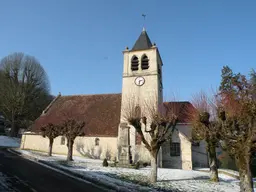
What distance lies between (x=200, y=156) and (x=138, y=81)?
34.8 ft

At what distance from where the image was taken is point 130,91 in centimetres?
1952

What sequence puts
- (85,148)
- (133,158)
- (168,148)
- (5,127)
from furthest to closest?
(5,127) → (85,148) → (168,148) → (133,158)

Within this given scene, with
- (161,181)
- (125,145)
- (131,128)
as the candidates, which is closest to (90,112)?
(131,128)

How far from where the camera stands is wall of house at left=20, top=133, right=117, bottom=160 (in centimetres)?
1883

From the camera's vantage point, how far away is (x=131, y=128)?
60.2 ft

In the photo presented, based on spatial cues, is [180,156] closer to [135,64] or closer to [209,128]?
[209,128]

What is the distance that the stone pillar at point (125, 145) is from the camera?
1616cm

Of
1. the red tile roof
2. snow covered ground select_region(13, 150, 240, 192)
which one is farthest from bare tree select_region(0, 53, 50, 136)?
snow covered ground select_region(13, 150, 240, 192)

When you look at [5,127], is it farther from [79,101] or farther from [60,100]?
[79,101]

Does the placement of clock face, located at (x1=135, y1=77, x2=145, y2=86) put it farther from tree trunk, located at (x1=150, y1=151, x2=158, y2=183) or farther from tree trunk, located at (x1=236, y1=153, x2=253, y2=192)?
tree trunk, located at (x1=236, y1=153, x2=253, y2=192)

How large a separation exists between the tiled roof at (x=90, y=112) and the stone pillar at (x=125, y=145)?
1547 millimetres

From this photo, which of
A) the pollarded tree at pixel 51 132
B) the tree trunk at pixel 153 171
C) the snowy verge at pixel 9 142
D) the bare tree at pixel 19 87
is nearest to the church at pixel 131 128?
the pollarded tree at pixel 51 132

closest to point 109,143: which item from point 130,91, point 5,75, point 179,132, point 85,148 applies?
point 85,148

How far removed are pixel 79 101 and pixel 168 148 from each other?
1377cm
